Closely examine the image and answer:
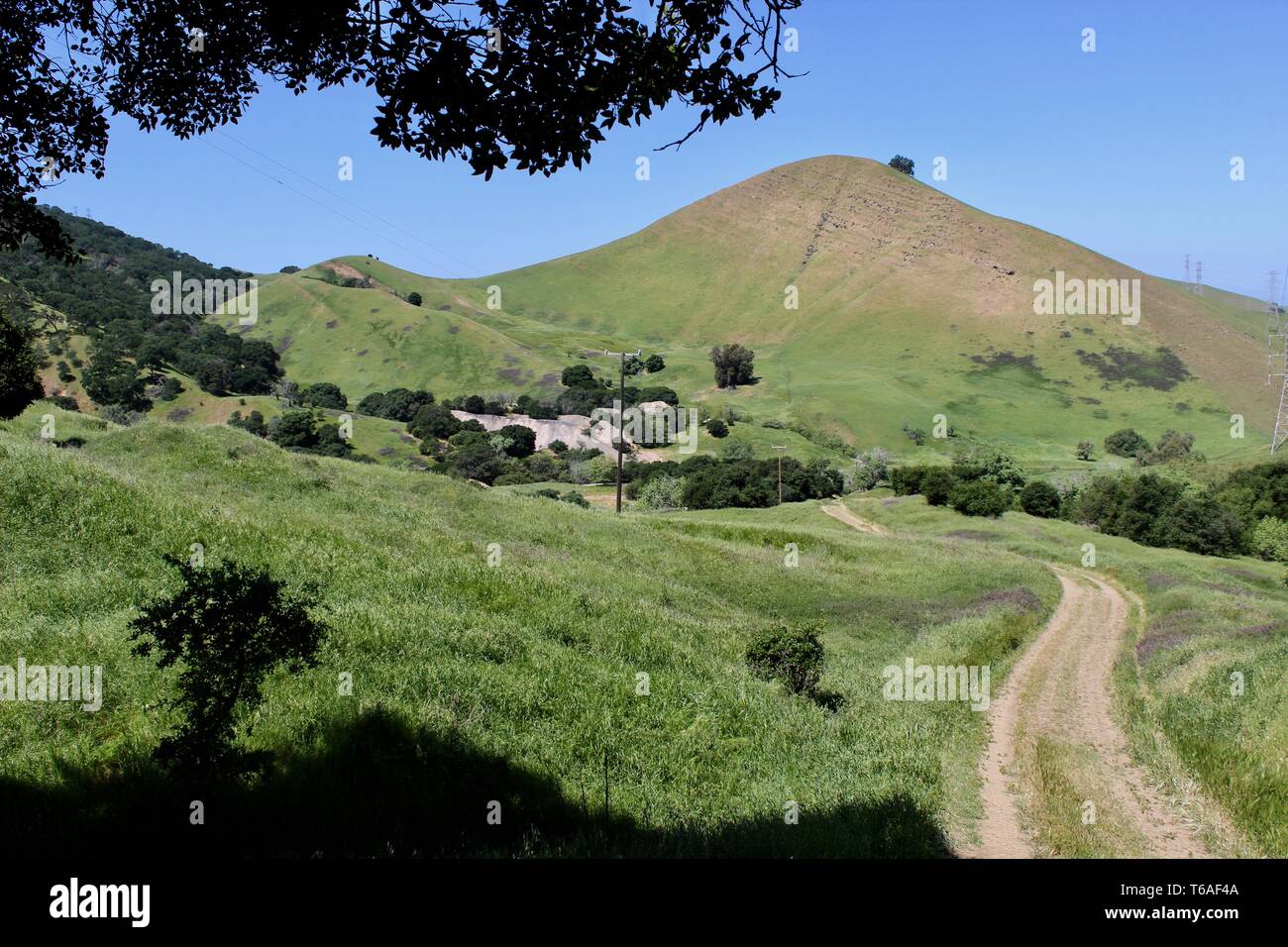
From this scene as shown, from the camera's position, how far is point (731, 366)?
181 meters

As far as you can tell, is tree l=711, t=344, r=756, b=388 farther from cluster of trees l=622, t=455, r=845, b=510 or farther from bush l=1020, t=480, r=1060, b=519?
bush l=1020, t=480, r=1060, b=519

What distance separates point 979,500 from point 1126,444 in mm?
86047

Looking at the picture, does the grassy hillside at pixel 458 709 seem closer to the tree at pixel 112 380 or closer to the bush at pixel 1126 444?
the tree at pixel 112 380

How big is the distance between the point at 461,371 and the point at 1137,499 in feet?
440

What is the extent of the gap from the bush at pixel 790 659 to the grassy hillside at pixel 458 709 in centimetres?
80

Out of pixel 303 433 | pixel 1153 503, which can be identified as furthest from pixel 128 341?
pixel 1153 503

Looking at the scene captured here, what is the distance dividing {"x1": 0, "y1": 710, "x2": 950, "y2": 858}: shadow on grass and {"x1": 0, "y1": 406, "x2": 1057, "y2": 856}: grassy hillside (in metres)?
0.04

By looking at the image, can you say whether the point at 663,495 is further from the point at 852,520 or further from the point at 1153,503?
the point at 1153,503

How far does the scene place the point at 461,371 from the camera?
17662cm

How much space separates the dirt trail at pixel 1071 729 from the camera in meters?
10.3
